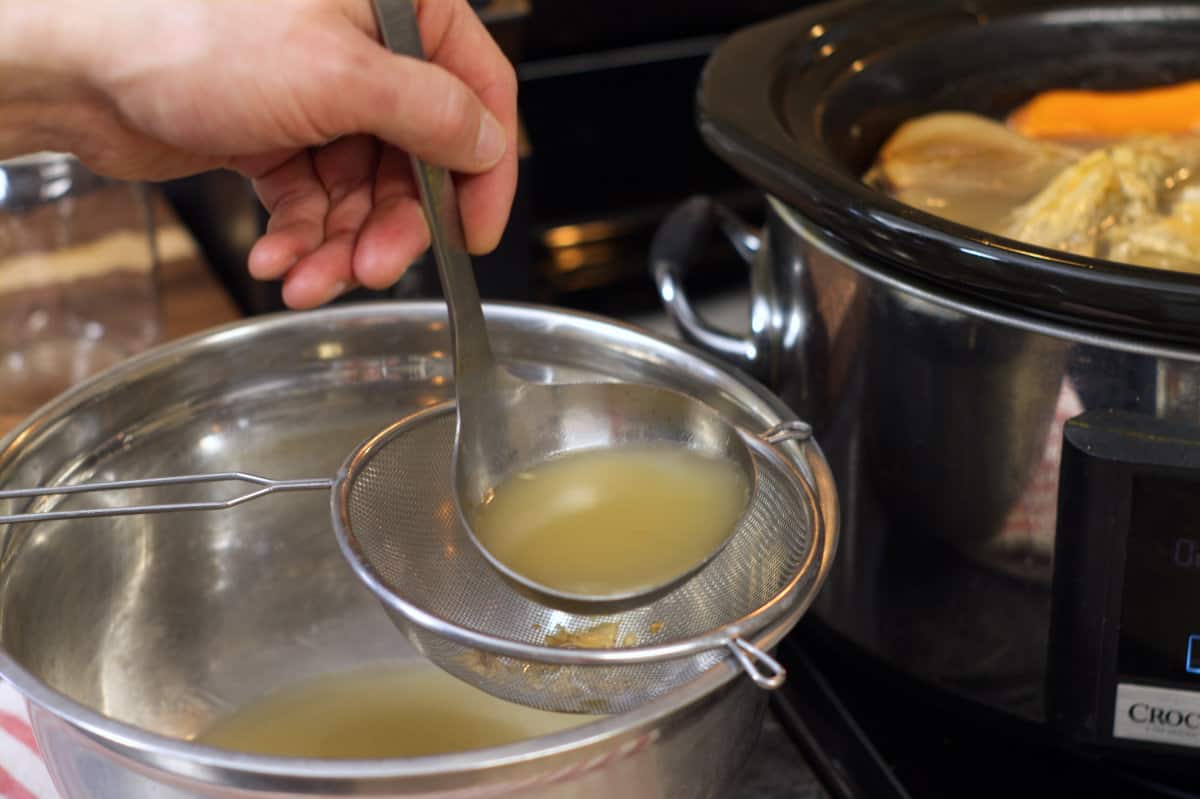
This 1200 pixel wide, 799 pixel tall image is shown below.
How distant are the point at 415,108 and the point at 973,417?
317mm

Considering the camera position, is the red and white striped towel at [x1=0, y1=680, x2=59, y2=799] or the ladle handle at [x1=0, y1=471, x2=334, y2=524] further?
the red and white striped towel at [x1=0, y1=680, x2=59, y2=799]

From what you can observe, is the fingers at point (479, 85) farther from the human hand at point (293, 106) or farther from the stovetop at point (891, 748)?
the stovetop at point (891, 748)

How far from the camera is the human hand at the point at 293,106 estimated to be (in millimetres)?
578

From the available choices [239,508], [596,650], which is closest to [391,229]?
[239,508]

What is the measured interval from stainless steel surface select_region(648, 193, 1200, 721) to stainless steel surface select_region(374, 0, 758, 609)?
11 cm

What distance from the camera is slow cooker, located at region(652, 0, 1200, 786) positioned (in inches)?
22.3

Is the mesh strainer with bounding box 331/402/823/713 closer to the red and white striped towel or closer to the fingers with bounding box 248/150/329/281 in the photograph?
the fingers with bounding box 248/150/329/281

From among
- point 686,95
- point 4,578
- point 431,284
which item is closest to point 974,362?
point 4,578

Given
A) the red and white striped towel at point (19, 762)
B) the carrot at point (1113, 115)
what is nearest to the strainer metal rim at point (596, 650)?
the red and white striped towel at point (19, 762)

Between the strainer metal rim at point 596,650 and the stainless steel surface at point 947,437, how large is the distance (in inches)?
3.4

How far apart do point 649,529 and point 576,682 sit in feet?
0.30

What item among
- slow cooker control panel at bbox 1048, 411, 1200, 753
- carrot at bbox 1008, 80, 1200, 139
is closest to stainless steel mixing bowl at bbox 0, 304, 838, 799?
slow cooker control panel at bbox 1048, 411, 1200, 753

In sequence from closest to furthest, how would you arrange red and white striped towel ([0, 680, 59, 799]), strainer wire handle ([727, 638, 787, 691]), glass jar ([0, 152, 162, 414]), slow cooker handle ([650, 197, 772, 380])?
strainer wire handle ([727, 638, 787, 691]) → red and white striped towel ([0, 680, 59, 799]) → slow cooker handle ([650, 197, 772, 380]) → glass jar ([0, 152, 162, 414])

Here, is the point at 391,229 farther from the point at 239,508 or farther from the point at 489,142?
the point at 239,508
